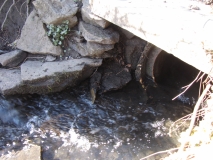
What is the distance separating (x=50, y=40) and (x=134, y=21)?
2.16 metres

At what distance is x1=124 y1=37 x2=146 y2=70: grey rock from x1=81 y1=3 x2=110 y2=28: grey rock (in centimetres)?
83

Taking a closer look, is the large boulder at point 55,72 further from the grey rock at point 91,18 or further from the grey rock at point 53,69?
the grey rock at point 91,18

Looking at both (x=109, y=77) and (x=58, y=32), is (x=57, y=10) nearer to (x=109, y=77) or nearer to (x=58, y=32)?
(x=58, y=32)

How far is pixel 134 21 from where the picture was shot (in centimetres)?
327

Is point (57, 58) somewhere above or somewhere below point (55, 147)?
above

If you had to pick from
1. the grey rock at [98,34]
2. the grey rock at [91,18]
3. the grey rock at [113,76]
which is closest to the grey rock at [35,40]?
the grey rock at [98,34]

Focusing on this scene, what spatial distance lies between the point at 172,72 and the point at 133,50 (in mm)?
1262

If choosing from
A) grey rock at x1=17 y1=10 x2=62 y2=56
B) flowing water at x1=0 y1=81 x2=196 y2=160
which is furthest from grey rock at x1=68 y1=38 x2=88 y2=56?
flowing water at x1=0 y1=81 x2=196 y2=160

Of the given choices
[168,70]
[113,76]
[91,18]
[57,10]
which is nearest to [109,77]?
[113,76]

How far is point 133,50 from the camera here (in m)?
5.08

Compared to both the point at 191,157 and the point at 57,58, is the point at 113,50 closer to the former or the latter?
the point at 57,58

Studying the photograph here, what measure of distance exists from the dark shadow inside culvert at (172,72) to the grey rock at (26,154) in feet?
10.00

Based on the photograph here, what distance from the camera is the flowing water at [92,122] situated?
378 cm

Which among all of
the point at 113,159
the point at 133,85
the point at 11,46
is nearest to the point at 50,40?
the point at 11,46
